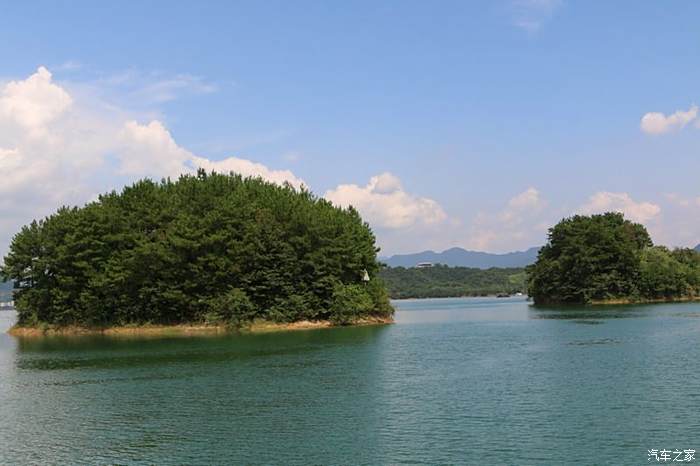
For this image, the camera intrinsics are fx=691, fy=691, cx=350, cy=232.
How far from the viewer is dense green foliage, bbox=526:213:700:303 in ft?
→ 373

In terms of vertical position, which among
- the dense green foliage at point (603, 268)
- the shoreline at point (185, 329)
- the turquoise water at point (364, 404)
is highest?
the dense green foliage at point (603, 268)

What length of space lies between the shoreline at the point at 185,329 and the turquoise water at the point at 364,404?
1906 cm

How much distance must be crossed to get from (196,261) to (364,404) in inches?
1840

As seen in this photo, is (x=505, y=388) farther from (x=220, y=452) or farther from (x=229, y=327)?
(x=229, y=327)

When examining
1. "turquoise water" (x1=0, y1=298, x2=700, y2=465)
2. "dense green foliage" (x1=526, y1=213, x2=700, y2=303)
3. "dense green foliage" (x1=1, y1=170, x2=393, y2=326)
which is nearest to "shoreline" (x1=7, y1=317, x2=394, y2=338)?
"dense green foliage" (x1=1, y1=170, x2=393, y2=326)

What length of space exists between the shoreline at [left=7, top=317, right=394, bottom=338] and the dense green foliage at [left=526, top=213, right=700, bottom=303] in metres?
50.7

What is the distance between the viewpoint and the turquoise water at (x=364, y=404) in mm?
20781

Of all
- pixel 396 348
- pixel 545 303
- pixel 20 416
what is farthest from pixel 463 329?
pixel 545 303

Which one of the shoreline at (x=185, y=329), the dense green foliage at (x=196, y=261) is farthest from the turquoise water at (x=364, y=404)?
the dense green foliage at (x=196, y=261)

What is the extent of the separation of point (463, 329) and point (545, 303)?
63.4m

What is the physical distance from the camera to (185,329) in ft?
234

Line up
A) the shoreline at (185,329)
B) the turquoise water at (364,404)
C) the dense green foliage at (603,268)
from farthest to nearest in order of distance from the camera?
the dense green foliage at (603,268) → the shoreline at (185,329) → the turquoise water at (364,404)

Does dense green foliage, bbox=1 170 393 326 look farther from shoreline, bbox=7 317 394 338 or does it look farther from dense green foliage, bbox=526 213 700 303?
dense green foliage, bbox=526 213 700 303

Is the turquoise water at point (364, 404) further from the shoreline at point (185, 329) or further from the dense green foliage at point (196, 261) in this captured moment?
the dense green foliage at point (196, 261)
